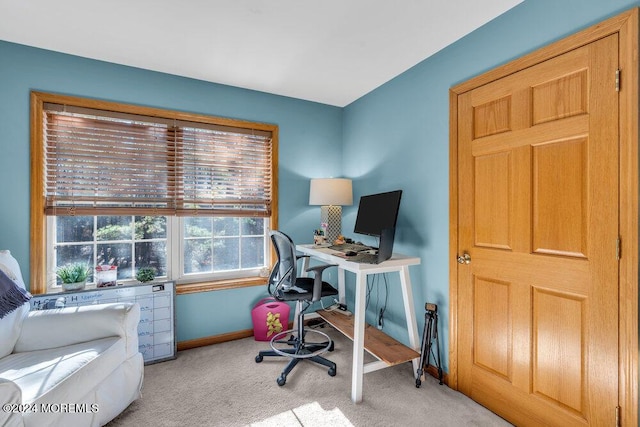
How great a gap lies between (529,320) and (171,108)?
3.13 m

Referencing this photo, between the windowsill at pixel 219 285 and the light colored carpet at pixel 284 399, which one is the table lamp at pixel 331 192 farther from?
the light colored carpet at pixel 284 399

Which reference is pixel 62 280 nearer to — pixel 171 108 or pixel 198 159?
pixel 198 159

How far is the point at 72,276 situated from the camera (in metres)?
2.27

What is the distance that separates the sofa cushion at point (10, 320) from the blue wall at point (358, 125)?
407 millimetres

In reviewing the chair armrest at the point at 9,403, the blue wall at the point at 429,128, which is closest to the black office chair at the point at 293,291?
the blue wall at the point at 429,128

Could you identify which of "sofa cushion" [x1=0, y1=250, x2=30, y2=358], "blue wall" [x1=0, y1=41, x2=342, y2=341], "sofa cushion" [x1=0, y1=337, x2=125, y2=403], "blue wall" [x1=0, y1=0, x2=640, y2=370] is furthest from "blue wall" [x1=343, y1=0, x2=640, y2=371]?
"sofa cushion" [x1=0, y1=250, x2=30, y2=358]

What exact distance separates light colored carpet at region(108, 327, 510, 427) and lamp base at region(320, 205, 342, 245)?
1235mm

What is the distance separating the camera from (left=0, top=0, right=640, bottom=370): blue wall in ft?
6.19

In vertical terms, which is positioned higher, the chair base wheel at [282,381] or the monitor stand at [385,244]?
the monitor stand at [385,244]

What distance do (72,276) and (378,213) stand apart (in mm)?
2442

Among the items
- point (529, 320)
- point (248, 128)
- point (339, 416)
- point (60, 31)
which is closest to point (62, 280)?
point (60, 31)

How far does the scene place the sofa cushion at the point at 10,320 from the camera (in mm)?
1616

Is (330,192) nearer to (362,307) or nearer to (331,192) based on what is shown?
(331,192)

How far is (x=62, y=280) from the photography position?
226 cm
